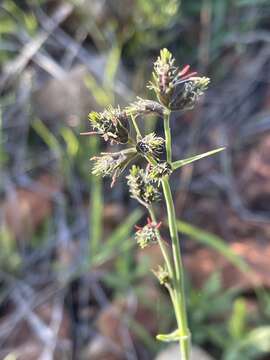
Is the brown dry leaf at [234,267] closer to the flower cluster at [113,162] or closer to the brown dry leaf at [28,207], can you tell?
the brown dry leaf at [28,207]

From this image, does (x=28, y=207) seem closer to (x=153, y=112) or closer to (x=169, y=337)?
(x=169, y=337)

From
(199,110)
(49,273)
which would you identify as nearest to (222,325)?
(49,273)

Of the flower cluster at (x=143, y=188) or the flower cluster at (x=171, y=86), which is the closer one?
the flower cluster at (x=171, y=86)

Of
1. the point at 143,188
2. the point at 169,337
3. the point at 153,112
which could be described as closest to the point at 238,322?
the point at 169,337

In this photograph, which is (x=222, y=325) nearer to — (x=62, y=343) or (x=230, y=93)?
(x=62, y=343)

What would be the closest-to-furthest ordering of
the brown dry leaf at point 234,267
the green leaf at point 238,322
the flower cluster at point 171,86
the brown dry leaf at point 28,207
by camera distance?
the flower cluster at point 171,86
the green leaf at point 238,322
the brown dry leaf at point 234,267
the brown dry leaf at point 28,207

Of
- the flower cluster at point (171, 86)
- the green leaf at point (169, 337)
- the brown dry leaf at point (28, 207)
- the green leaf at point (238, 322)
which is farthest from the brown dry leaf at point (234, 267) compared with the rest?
the flower cluster at point (171, 86)
